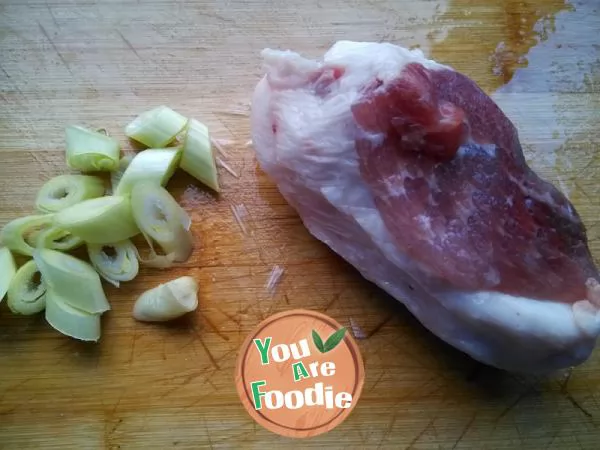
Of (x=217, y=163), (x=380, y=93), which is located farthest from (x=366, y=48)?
(x=217, y=163)

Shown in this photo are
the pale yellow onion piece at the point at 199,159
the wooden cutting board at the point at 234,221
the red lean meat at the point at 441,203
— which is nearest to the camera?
the red lean meat at the point at 441,203

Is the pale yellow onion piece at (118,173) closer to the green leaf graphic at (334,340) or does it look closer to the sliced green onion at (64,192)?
the sliced green onion at (64,192)

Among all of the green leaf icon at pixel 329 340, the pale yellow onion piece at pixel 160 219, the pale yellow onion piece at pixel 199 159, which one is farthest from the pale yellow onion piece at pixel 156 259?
the green leaf icon at pixel 329 340

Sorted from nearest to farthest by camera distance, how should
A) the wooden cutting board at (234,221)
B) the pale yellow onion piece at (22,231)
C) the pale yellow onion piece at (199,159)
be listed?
the wooden cutting board at (234,221) → the pale yellow onion piece at (22,231) → the pale yellow onion piece at (199,159)

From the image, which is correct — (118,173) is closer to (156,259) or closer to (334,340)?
(156,259)

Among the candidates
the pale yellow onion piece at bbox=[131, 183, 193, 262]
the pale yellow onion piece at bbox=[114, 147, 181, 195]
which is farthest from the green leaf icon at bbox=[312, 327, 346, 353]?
the pale yellow onion piece at bbox=[114, 147, 181, 195]

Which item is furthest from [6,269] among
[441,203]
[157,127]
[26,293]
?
[441,203]
